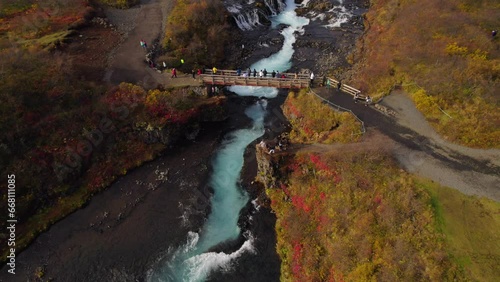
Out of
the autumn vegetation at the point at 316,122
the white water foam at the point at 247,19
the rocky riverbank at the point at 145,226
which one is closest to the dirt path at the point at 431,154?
the autumn vegetation at the point at 316,122

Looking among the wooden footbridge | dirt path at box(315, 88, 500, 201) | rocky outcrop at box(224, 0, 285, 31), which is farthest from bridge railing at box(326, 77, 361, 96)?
rocky outcrop at box(224, 0, 285, 31)

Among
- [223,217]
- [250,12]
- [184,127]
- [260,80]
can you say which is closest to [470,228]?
[223,217]

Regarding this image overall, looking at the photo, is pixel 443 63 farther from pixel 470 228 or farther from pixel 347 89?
pixel 470 228

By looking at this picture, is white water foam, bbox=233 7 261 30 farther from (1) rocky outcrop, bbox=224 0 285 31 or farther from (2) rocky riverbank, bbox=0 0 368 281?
(2) rocky riverbank, bbox=0 0 368 281

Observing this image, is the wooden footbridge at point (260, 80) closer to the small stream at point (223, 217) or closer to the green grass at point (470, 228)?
the small stream at point (223, 217)

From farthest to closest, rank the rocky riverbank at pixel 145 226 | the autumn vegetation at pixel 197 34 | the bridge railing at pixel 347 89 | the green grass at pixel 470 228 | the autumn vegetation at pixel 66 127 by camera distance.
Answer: the autumn vegetation at pixel 197 34, the bridge railing at pixel 347 89, the autumn vegetation at pixel 66 127, the rocky riverbank at pixel 145 226, the green grass at pixel 470 228
